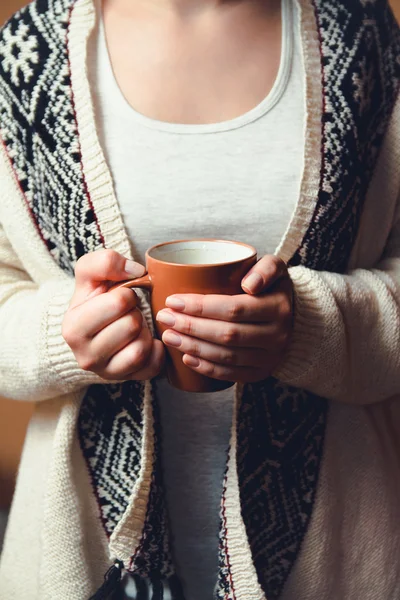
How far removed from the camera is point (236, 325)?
1.61ft

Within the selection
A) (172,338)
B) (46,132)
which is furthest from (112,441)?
(46,132)

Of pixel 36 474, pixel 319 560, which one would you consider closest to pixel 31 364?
pixel 36 474

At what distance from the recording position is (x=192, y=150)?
0.63 m

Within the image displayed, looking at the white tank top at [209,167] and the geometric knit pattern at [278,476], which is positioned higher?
the white tank top at [209,167]

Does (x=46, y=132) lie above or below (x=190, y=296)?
above

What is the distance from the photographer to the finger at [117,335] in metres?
0.50

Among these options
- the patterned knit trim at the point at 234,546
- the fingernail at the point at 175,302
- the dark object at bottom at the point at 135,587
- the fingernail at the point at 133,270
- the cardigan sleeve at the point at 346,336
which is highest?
the fingernail at the point at 133,270

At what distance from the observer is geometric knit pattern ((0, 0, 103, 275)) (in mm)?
622

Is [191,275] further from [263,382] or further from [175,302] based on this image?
[263,382]

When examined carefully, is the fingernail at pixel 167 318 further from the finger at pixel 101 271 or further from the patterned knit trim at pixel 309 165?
the patterned knit trim at pixel 309 165

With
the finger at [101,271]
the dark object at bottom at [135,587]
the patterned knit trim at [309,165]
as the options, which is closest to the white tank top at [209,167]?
the patterned knit trim at [309,165]

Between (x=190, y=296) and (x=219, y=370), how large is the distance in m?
0.08

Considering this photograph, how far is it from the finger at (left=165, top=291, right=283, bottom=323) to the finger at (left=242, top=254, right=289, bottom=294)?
1 centimetres

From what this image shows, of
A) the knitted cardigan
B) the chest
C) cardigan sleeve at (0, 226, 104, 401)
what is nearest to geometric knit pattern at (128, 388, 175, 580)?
the knitted cardigan
